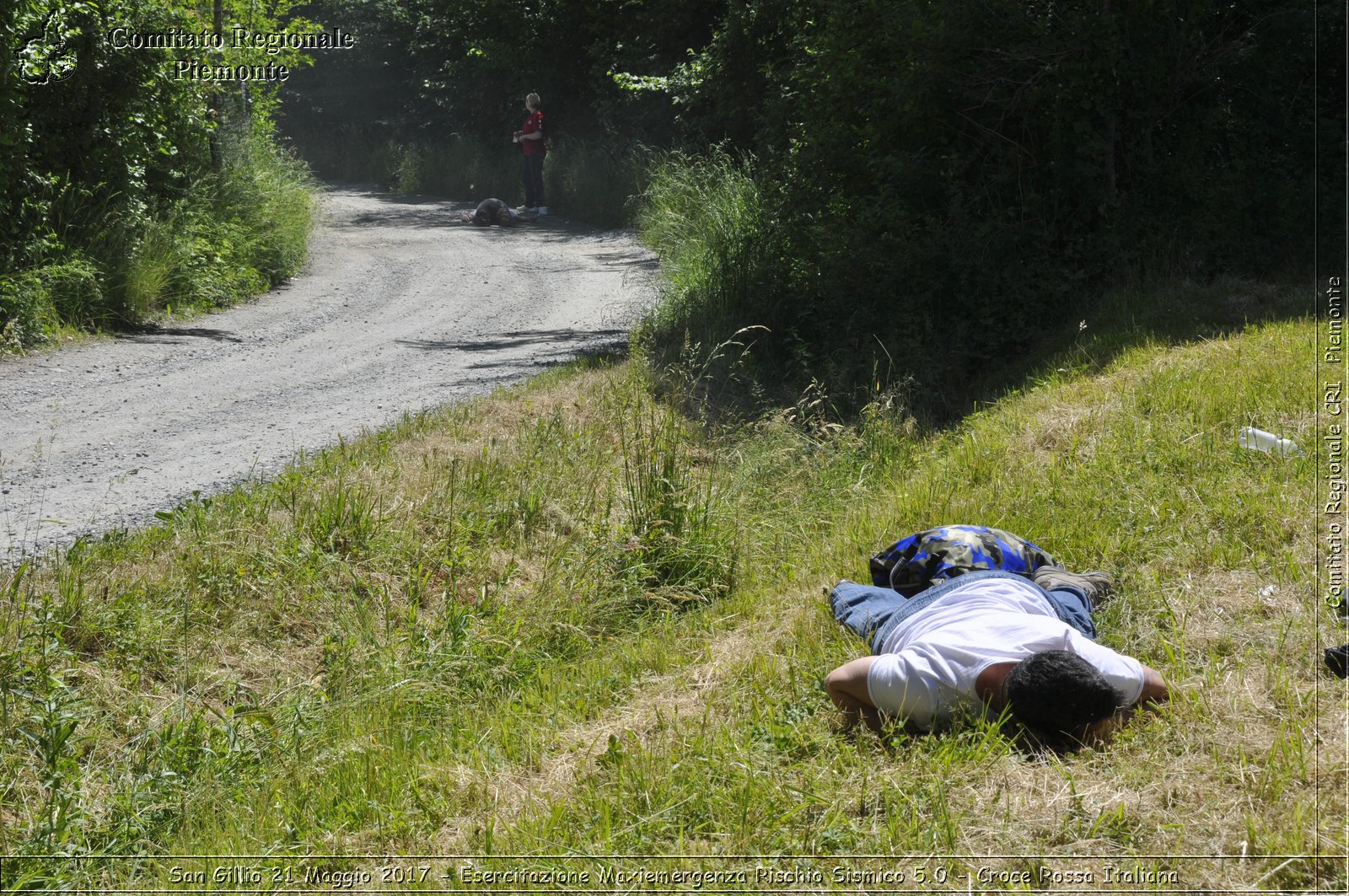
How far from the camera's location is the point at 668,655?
15.6 ft

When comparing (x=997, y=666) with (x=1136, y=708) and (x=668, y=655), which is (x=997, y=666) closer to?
(x=1136, y=708)

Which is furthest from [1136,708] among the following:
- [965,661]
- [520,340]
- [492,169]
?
[492,169]

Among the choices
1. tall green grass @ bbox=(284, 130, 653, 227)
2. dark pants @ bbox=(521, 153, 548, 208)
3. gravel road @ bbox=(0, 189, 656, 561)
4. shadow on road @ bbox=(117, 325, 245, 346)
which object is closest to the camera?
gravel road @ bbox=(0, 189, 656, 561)

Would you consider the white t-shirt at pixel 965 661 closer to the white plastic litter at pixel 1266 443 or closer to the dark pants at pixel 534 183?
the white plastic litter at pixel 1266 443

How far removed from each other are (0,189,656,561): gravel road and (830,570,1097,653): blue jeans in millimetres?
3767

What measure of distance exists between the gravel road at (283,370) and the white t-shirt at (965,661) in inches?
168

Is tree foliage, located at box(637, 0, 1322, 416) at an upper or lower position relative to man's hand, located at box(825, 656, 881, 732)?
upper

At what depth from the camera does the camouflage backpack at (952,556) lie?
14.2ft

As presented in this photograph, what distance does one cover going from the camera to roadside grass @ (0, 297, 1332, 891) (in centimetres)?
319

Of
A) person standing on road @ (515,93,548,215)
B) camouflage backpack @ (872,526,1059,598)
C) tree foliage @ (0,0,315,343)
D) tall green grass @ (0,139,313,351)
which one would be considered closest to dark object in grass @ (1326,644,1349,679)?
camouflage backpack @ (872,526,1059,598)

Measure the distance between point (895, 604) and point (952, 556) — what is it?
279 mm

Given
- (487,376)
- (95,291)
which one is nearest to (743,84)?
(487,376)

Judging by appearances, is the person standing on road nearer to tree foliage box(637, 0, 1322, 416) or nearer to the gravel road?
the gravel road

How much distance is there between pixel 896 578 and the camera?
4.61m
